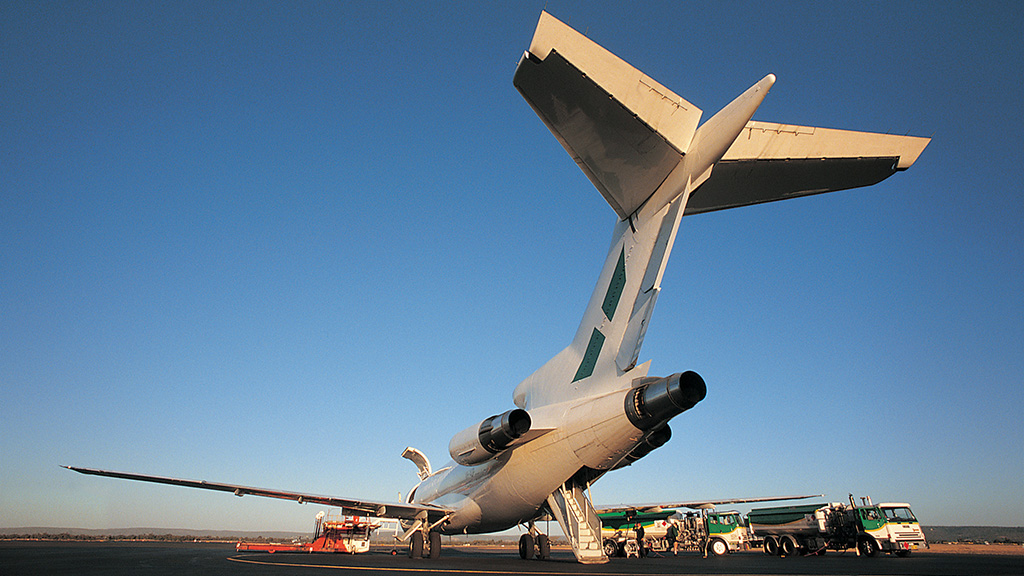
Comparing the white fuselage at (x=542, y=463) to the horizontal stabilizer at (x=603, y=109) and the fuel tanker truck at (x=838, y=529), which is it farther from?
the fuel tanker truck at (x=838, y=529)

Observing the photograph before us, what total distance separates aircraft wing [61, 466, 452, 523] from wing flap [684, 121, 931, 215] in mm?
9706

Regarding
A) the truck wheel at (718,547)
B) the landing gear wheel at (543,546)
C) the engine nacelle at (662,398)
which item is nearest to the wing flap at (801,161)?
the engine nacelle at (662,398)

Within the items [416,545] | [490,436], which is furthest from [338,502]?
[490,436]

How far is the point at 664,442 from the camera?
10.0 m

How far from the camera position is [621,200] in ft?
32.5

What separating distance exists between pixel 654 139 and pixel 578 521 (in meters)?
6.75

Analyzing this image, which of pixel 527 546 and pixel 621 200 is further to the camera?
pixel 527 546

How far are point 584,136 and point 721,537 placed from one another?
715 inches

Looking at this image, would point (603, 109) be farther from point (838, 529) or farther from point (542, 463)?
point (838, 529)

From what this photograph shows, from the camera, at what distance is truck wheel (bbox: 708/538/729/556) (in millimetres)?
20031

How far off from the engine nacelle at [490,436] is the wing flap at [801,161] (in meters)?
4.75

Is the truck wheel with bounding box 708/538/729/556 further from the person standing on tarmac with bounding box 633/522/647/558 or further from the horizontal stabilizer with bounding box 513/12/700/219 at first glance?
the horizontal stabilizer with bounding box 513/12/700/219

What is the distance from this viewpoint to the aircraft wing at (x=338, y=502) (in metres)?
11.0

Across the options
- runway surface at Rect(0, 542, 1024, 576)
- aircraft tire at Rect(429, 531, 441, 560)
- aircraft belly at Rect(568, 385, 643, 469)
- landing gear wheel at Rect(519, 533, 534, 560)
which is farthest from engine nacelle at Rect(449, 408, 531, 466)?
landing gear wheel at Rect(519, 533, 534, 560)
